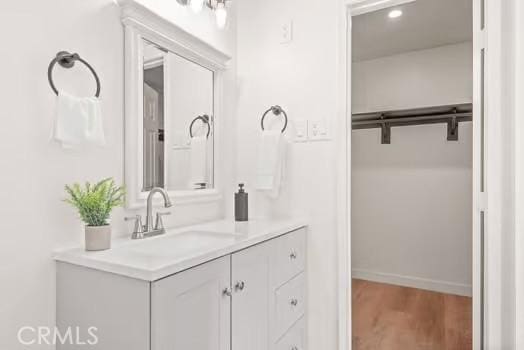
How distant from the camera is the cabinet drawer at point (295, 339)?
164 cm

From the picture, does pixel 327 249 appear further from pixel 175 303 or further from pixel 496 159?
pixel 175 303

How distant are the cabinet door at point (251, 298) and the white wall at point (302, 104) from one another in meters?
0.53

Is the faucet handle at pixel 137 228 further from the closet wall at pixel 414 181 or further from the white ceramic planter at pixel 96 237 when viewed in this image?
the closet wall at pixel 414 181

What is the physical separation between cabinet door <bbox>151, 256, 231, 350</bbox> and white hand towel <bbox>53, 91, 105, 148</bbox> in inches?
24.5

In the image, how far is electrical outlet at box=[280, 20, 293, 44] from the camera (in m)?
2.04

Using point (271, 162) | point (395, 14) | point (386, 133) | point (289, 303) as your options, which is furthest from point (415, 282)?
point (395, 14)

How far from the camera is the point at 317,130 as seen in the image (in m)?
1.93

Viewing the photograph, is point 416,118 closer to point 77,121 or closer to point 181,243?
point 181,243

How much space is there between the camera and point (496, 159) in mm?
1487

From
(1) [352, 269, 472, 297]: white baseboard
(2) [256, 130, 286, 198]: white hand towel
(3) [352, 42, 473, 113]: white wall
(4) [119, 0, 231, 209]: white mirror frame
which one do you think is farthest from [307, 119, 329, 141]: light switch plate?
(1) [352, 269, 472, 297]: white baseboard

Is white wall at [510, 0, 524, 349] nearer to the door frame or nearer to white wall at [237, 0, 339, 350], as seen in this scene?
the door frame

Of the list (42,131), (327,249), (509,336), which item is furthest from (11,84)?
(509,336)

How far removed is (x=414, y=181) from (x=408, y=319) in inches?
53.4

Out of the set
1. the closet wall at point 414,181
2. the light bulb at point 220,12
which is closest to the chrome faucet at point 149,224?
the light bulb at point 220,12
